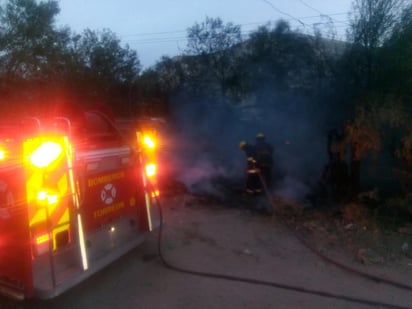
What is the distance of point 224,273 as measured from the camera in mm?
4660

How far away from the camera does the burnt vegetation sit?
7.13 meters

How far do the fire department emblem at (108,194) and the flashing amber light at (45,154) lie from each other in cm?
87

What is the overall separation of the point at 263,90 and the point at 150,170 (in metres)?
8.01

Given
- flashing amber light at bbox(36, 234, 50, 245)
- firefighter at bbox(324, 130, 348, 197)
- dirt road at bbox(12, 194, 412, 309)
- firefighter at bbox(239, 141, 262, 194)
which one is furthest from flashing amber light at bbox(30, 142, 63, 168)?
firefighter at bbox(324, 130, 348, 197)

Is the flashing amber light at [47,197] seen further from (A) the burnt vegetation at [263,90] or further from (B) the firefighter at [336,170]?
(B) the firefighter at [336,170]

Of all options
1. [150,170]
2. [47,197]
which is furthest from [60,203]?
[150,170]

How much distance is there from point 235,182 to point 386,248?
4.80m

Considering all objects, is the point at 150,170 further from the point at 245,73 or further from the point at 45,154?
the point at 245,73

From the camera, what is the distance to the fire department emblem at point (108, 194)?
435cm

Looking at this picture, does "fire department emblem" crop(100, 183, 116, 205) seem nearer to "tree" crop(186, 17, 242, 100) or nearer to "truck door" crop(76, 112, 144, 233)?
"truck door" crop(76, 112, 144, 233)

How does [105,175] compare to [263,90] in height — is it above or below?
below

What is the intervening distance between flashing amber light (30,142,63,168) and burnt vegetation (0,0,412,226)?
324 cm

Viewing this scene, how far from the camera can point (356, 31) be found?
8328 mm

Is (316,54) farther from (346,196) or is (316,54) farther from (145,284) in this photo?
(145,284)
